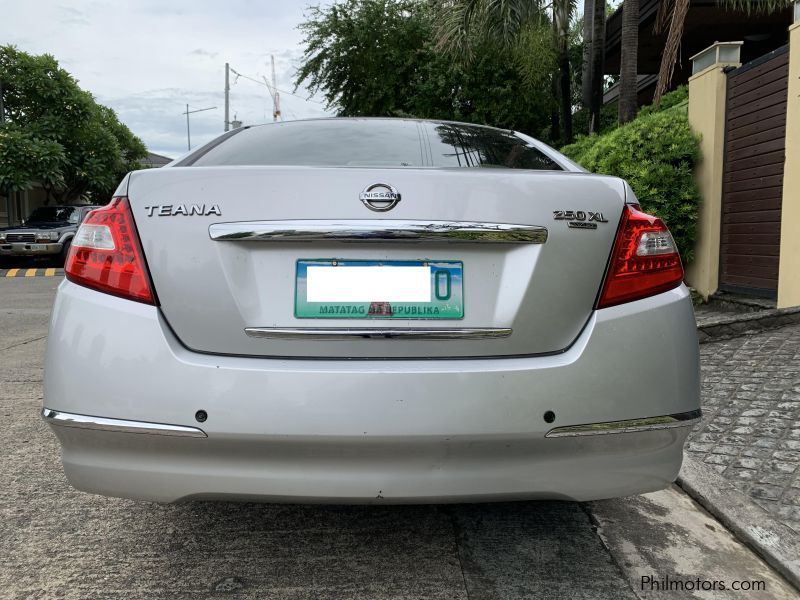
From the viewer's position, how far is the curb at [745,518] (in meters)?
2.23

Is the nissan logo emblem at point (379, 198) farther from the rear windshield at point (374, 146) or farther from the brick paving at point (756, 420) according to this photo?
the brick paving at point (756, 420)

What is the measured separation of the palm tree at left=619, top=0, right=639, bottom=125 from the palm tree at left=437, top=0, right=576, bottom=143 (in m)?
2.91

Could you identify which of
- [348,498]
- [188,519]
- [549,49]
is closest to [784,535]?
[348,498]

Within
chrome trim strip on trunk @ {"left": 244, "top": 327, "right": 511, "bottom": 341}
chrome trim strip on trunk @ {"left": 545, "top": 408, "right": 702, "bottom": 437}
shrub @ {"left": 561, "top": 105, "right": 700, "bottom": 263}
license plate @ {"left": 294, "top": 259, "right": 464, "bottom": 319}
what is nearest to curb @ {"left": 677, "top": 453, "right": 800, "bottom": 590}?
chrome trim strip on trunk @ {"left": 545, "top": 408, "right": 702, "bottom": 437}

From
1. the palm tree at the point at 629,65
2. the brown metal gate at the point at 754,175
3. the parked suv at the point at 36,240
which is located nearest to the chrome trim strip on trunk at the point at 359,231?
the brown metal gate at the point at 754,175

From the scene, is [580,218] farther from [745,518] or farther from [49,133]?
[49,133]

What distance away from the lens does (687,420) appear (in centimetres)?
189

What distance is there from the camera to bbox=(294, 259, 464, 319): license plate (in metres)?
1.77

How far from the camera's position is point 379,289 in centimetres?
178

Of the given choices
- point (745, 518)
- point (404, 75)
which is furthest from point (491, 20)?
point (745, 518)

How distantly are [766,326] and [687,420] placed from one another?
445 centimetres

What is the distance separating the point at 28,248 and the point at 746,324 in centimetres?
1572

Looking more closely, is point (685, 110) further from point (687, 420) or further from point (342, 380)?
point (342, 380)

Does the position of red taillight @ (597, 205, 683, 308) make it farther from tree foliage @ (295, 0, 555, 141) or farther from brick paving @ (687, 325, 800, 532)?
tree foliage @ (295, 0, 555, 141)
